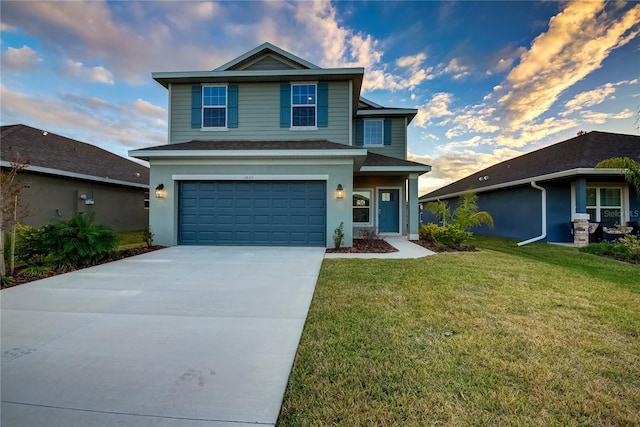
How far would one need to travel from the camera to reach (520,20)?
927cm

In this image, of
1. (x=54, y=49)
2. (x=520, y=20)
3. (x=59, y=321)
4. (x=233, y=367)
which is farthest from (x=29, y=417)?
(x=520, y=20)

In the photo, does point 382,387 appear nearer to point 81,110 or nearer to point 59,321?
point 59,321

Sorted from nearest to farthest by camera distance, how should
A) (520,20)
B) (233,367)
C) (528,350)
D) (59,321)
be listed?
(233,367)
(528,350)
(59,321)
(520,20)

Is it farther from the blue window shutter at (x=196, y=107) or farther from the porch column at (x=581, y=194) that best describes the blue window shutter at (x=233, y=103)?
the porch column at (x=581, y=194)

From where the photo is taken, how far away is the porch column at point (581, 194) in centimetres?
1012

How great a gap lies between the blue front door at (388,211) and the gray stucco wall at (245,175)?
4365mm

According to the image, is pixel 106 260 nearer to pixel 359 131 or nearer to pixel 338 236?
pixel 338 236

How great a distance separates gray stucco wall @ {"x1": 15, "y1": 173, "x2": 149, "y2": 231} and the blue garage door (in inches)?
177

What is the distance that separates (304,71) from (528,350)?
9975 millimetres

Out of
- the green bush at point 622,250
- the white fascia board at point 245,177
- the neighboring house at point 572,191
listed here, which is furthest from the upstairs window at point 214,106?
the green bush at point 622,250

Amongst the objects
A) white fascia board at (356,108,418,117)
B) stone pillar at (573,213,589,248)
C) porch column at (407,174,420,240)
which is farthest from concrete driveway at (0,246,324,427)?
stone pillar at (573,213,589,248)

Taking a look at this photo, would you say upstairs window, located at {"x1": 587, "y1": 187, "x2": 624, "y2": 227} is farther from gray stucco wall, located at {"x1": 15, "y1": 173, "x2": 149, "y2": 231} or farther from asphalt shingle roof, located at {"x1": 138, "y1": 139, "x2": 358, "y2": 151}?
gray stucco wall, located at {"x1": 15, "y1": 173, "x2": 149, "y2": 231}

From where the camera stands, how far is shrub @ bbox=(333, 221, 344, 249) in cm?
882

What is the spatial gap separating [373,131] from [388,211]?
3771 mm
